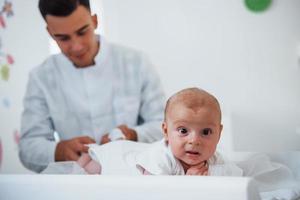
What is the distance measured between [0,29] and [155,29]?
0.71m

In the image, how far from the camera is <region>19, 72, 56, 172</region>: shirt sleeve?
2.09 metres

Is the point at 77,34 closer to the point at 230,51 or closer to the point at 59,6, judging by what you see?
the point at 59,6

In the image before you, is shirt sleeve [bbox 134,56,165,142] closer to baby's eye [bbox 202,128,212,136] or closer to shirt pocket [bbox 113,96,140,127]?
shirt pocket [bbox 113,96,140,127]

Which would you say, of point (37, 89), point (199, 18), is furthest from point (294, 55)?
point (37, 89)

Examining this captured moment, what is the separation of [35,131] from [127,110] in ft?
1.40

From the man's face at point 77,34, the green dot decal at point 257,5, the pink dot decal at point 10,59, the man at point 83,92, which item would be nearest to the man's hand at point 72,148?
the man at point 83,92

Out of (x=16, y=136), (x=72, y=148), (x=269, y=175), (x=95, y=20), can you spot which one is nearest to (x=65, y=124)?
(x=72, y=148)

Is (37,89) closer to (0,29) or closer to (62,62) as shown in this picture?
(62,62)

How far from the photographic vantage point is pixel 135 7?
1.98 m

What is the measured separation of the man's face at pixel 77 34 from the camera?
203 cm

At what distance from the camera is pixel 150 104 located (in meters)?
2.00

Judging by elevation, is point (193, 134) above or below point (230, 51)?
below

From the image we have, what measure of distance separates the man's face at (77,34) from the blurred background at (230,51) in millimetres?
42

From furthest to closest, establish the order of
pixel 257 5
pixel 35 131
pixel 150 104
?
pixel 35 131 → pixel 150 104 → pixel 257 5
